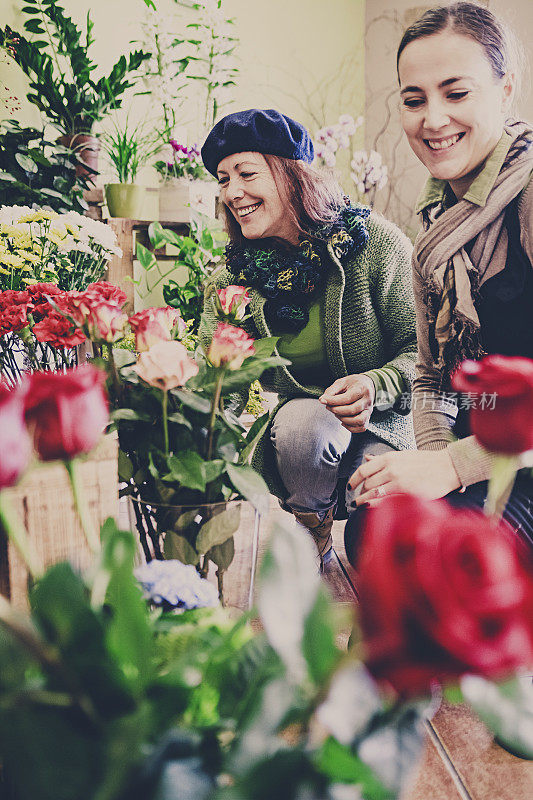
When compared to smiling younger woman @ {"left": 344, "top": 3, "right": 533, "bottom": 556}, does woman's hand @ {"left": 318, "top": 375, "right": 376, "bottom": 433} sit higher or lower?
lower

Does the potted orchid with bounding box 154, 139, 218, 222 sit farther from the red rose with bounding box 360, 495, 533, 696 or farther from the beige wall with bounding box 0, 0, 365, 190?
the red rose with bounding box 360, 495, 533, 696

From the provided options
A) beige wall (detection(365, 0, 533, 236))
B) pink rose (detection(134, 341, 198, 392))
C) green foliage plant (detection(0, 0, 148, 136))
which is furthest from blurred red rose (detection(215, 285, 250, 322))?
beige wall (detection(365, 0, 533, 236))

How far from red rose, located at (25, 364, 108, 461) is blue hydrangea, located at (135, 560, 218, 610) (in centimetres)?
22

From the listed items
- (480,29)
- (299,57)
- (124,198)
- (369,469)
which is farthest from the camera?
(299,57)

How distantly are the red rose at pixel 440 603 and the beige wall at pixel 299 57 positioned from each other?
10.1 ft

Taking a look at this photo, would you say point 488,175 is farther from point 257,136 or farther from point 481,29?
point 257,136

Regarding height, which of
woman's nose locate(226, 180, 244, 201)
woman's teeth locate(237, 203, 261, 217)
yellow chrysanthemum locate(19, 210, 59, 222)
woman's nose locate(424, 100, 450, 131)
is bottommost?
woman's teeth locate(237, 203, 261, 217)

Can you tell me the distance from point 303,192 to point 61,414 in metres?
1.19

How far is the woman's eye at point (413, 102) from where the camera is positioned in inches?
41.7

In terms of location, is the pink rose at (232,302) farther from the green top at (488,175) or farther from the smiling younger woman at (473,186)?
the green top at (488,175)

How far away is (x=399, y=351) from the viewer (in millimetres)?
1420

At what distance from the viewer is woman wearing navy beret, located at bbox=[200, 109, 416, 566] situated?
134 cm

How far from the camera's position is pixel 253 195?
4.47 ft

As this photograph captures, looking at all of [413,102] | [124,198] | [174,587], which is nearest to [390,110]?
[124,198]
